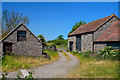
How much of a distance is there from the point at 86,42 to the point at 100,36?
3181 mm

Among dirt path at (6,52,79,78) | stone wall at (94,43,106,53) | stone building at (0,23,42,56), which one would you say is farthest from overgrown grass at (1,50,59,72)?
stone wall at (94,43,106,53)

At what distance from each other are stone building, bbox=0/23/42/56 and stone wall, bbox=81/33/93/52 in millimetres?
10284

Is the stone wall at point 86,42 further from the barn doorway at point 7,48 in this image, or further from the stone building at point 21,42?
the barn doorway at point 7,48

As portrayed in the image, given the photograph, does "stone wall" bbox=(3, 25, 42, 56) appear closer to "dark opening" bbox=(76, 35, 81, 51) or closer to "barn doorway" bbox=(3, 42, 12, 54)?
"barn doorway" bbox=(3, 42, 12, 54)

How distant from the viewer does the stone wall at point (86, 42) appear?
62.9ft

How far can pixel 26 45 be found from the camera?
46.6 ft

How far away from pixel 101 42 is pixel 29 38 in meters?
12.0

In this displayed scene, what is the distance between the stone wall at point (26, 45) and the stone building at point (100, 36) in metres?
10.4

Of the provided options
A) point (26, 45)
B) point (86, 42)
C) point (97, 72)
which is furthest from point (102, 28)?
point (26, 45)

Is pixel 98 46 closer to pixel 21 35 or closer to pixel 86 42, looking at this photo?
pixel 86 42

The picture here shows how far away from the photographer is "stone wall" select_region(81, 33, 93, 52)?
62.9 feet

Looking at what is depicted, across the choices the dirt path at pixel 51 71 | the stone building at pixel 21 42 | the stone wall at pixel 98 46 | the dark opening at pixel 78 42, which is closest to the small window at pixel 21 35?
the stone building at pixel 21 42

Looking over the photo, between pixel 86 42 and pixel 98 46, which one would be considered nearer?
pixel 98 46

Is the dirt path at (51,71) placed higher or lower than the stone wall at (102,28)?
lower
